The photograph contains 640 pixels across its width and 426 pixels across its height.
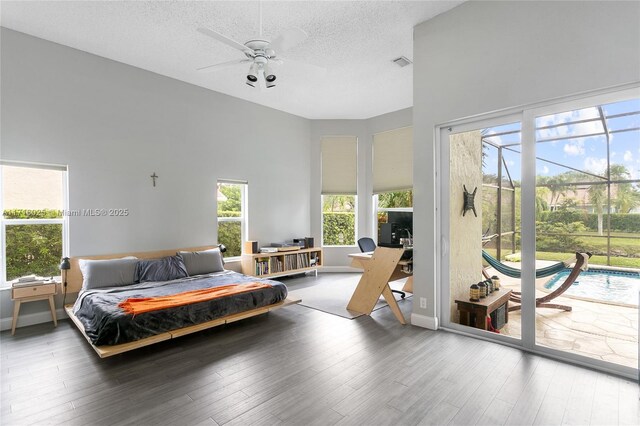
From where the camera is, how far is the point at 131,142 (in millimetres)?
4602

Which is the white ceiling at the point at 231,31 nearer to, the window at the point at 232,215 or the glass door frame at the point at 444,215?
the glass door frame at the point at 444,215

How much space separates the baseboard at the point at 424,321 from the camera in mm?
3553

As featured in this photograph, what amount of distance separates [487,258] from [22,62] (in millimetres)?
5881

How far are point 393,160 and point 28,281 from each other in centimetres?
609

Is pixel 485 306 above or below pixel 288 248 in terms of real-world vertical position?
below

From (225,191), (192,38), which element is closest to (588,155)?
(192,38)

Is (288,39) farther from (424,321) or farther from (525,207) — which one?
(424,321)

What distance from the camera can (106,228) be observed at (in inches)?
171

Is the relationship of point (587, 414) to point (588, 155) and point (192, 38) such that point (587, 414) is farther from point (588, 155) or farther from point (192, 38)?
point (192, 38)

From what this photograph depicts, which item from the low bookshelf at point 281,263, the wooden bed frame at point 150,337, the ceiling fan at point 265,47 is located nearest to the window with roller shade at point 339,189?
the low bookshelf at point 281,263

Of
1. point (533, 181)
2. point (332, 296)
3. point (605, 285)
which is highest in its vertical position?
point (533, 181)

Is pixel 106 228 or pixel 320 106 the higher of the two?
pixel 320 106

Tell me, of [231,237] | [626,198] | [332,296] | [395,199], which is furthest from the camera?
[395,199]

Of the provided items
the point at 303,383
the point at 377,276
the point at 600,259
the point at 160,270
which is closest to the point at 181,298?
the point at 160,270
